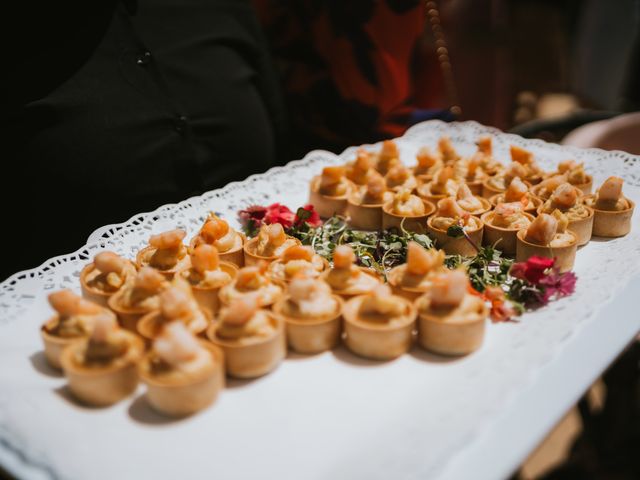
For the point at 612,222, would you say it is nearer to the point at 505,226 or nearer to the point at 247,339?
the point at 505,226

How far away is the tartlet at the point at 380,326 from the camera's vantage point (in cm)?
140

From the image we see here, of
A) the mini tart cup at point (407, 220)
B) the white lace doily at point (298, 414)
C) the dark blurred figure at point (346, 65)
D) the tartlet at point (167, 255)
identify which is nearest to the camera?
the white lace doily at point (298, 414)

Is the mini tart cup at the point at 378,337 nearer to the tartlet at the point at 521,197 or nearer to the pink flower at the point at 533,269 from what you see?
the pink flower at the point at 533,269

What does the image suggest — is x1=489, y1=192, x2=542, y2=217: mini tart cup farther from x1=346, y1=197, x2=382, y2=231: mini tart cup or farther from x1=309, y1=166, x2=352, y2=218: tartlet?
x1=309, y1=166, x2=352, y2=218: tartlet

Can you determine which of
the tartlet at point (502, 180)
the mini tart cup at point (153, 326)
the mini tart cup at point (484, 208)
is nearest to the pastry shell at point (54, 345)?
the mini tart cup at point (153, 326)

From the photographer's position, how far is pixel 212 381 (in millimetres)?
1250

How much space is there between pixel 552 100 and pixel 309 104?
176 inches

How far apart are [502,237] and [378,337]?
74 centimetres

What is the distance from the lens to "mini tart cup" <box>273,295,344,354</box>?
1435 millimetres

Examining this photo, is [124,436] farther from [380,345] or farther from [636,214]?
[636,214]

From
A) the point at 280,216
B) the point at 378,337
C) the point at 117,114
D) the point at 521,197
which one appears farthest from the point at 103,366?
the point at 521,197

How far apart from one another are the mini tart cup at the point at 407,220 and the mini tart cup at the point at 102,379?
3.42ft

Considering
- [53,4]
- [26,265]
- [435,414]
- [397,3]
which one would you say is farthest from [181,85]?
[435,414]

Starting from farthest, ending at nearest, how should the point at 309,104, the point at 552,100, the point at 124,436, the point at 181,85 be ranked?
the point at 552,100 < the point at 309,104 < the point at 181,85 < the point at 124,436
